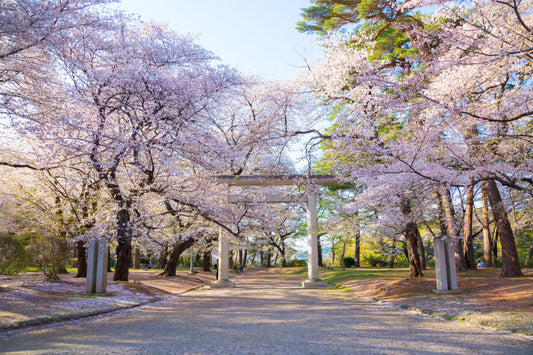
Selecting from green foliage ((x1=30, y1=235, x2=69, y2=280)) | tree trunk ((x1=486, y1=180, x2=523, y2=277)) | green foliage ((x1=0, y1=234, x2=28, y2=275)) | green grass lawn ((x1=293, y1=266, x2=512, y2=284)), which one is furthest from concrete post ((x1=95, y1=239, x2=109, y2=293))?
tree trunk ((x1=486, y1=180, x2=523, y2=277))

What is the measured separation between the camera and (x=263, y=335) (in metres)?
5.39

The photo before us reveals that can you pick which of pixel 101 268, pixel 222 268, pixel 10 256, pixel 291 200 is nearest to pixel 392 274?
pixel 291 200

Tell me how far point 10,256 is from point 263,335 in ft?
22.9

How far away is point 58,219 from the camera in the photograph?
12.3m

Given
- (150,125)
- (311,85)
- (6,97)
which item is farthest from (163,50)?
(311,85)

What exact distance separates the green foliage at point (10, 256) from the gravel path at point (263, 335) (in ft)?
11.0

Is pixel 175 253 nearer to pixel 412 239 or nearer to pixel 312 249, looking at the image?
pixel 312 249

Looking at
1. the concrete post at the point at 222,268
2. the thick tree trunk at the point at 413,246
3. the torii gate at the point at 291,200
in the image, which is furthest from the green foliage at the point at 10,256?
the thick tree trunk at the point at 413,246

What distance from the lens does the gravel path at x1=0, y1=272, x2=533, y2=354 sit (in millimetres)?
4449

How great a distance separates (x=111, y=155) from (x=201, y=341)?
587 cm

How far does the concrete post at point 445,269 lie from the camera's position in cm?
959

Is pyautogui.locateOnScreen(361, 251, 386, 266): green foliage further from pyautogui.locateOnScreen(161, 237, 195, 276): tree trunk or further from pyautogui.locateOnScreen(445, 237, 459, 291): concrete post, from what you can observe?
pyautogui.locateOnScreen(445, 237, 459, 291): concrete post

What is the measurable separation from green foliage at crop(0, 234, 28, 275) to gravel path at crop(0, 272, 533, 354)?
A: 334cm

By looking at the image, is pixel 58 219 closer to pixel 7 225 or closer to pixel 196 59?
pixel 7 225
